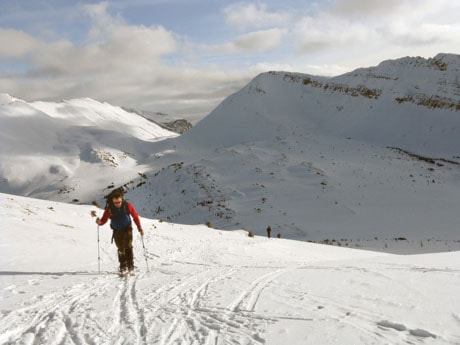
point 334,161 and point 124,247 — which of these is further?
point 334,161

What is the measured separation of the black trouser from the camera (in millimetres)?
8688

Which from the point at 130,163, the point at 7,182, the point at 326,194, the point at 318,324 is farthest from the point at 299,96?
the point at 318,324

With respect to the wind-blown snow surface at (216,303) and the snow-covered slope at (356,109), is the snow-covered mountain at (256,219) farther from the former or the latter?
the snow-covered slope at (356,109)

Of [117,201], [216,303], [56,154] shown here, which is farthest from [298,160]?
[56,154]

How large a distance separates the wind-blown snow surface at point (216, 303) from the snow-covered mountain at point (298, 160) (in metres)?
15.9

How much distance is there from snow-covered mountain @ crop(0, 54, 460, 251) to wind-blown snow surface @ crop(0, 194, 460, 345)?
15872 mm

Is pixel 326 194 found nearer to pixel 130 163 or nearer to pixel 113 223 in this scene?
pixel 113 223

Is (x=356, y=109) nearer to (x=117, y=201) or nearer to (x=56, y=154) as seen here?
(x=56, y=154)

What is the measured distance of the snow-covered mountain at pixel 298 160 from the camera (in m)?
28.2

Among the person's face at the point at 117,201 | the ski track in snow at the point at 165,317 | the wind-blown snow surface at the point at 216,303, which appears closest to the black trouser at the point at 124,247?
the wind-blown snow surface at the point at 216,303

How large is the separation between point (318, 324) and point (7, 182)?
56064 mm

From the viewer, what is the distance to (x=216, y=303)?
5891mm

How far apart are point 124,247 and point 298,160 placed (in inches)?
1299

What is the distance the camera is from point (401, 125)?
62094mm
